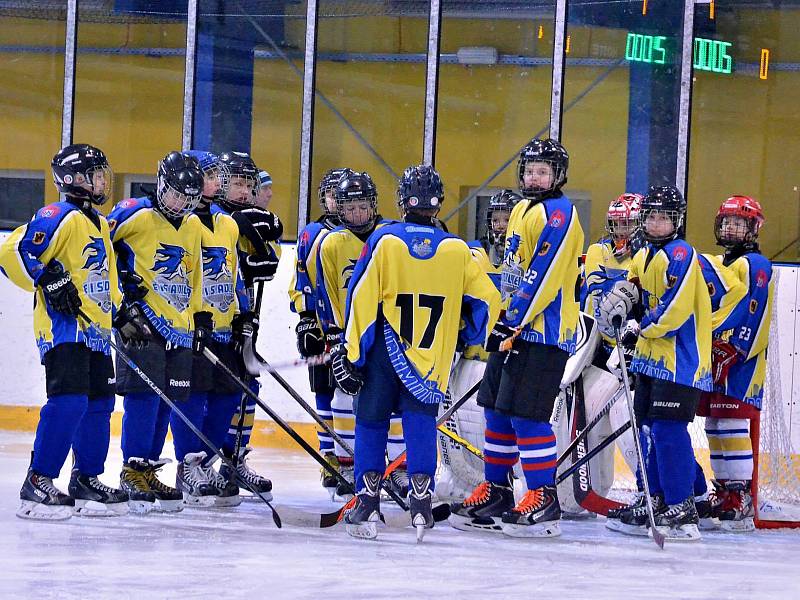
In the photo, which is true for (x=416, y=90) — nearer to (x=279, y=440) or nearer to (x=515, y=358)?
(x=279, y=440)

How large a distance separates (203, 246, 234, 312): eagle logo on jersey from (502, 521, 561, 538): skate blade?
52.3 inches

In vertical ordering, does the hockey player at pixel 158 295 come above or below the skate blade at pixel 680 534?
above

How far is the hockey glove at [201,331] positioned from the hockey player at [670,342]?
1.37 metres

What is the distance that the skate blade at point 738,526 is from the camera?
4730 mm

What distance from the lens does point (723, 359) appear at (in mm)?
4824

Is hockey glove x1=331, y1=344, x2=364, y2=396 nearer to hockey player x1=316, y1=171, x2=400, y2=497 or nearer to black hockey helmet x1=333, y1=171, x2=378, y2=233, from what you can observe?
hockey player x1=316, y1=171, x2=400, y2=497

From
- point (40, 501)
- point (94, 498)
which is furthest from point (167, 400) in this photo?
point (40, 501)

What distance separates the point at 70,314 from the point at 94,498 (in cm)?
64

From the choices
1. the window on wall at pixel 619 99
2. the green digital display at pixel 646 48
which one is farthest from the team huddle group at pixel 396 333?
the green digital display at pixel 646 48

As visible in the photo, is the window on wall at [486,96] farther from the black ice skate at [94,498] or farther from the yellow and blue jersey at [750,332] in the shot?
the black ice skate at [94,498]

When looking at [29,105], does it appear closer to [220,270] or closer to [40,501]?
[220,270]

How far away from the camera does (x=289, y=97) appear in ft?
26.1

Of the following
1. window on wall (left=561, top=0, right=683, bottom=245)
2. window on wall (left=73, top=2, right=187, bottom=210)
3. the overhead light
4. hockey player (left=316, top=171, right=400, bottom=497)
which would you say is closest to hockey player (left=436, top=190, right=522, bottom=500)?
hockey player (left=316, top=171, right=400, bottom=497)

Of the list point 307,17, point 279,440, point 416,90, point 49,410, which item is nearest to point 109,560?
point 49,410
